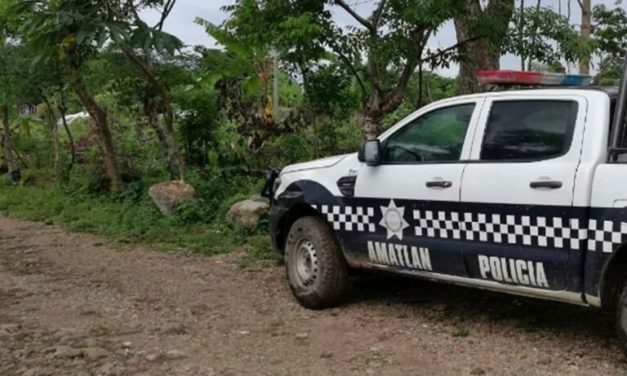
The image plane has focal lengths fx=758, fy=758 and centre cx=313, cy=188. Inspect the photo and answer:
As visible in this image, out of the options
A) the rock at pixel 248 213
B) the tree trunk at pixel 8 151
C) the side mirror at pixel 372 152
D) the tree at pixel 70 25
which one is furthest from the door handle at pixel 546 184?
the tree trunk at pixel 8 151

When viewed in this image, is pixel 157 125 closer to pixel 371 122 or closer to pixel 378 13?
pixel 371 122

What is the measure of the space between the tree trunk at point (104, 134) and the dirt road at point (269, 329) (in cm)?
551

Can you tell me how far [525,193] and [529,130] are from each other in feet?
1.63

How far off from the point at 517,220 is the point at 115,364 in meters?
2.74

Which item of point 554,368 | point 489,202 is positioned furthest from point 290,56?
point 554,368

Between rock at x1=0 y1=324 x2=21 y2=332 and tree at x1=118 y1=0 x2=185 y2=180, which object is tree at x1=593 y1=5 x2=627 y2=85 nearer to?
tree at x1=118 y1=0 x2=185 y2=180

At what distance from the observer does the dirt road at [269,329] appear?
189 inches

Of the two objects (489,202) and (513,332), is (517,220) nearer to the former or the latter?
(489,202)

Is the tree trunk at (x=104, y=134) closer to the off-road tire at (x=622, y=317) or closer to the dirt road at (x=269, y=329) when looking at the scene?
the dirt road at (x=269, y=329)

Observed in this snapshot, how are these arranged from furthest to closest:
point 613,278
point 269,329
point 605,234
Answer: point 269,329, point 613,278, point 605,234

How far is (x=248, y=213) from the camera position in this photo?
9.77m

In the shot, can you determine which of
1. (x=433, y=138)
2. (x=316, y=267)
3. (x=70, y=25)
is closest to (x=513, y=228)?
(x=433, y=138)

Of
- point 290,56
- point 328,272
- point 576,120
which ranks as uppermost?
point 290,56

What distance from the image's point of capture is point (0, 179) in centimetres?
1709
